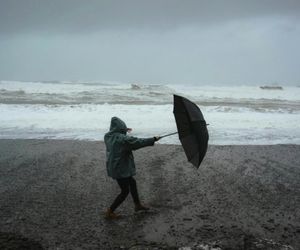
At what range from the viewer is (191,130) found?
5.18 m

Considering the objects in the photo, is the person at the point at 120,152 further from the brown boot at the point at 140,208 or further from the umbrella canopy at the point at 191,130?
the umbrella canopy at the point at 191,130

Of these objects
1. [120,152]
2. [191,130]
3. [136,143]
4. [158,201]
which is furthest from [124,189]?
[191,130]

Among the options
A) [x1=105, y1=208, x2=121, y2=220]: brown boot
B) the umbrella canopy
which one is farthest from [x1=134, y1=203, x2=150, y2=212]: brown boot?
the umbrella canopy

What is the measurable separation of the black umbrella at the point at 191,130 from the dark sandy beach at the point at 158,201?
1.10m

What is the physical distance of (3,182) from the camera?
287 inches

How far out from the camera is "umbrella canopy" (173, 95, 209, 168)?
5.07 m

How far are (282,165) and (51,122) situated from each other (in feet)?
31.4

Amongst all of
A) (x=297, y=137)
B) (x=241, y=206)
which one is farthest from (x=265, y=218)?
(x=297, y=137)

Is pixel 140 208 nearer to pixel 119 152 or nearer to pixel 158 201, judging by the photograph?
pixel 158 201

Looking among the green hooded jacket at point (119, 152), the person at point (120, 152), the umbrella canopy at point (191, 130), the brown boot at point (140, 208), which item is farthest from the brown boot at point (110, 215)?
the umbrella canopy at point (191, 130)

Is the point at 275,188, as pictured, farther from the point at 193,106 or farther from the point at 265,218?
the point at 193,106

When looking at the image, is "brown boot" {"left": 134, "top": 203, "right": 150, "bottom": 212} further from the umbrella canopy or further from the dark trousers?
the umbrella canopy

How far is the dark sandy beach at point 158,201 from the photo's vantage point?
486 centimetres

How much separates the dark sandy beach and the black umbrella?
1.10 meters
